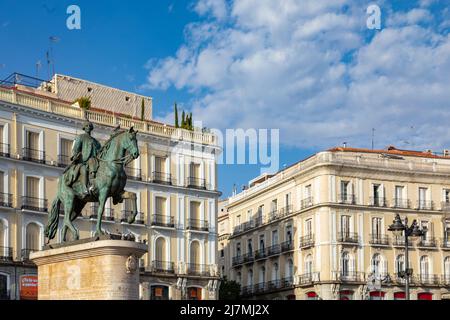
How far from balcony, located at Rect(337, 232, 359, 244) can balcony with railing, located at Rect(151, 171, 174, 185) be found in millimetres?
14737

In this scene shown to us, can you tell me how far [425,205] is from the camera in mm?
73125

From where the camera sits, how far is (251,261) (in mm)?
79625

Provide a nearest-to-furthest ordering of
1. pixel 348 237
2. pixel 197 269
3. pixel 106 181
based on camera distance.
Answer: pixel 106 181 < pixel 197 269 < pixel 348 237

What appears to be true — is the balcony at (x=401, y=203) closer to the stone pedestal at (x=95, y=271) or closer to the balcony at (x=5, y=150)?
the balcony at (x=5, y=150)

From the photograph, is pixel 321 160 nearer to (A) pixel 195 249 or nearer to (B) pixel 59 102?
(A) pixel 195 249

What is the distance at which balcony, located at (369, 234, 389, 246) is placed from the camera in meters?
70.6

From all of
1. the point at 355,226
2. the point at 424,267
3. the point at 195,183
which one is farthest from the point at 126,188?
the point at 424,267

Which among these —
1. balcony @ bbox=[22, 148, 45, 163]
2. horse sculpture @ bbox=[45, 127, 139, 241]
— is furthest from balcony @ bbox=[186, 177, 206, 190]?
horse sculpture @ bbox=[45, 127, 139, 241]

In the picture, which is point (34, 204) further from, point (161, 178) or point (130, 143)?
point (130, 143)

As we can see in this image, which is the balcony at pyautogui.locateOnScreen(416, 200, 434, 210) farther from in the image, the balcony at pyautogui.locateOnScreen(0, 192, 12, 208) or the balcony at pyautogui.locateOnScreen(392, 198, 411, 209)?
the balcony at pyautogui.locateOnScreen(0, 192, 12, 208)

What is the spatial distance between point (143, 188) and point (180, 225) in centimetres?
372

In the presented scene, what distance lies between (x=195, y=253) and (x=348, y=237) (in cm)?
1332

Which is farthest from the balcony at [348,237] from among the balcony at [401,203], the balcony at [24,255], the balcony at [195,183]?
the balcony at [24,255]
